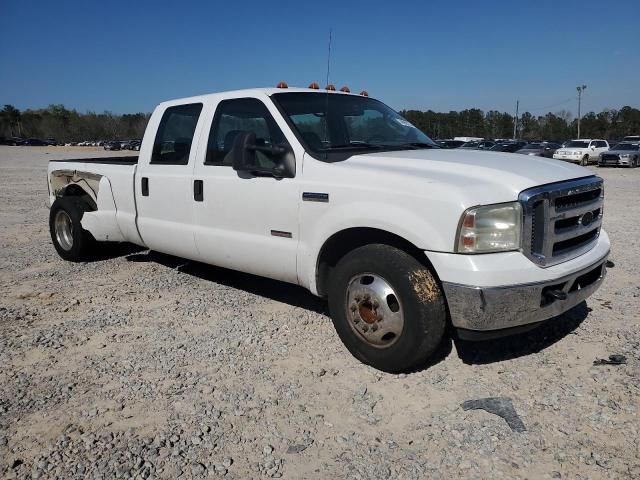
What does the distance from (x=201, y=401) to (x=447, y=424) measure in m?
1.44

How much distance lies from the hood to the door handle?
1.52 m

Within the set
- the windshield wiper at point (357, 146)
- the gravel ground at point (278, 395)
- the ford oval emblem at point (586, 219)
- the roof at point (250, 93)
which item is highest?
the roof at point (250, 93)

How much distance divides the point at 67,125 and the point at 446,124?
8707 centimetres

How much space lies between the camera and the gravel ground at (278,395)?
2643mm

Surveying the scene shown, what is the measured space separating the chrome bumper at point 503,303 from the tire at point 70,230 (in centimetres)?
482

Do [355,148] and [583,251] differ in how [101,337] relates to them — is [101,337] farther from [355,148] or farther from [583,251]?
[583,251]

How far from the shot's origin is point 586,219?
367 cm

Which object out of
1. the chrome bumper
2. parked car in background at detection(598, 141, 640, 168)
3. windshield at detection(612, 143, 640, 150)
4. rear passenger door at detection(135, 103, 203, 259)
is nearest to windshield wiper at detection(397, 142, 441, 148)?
the chrome bumper

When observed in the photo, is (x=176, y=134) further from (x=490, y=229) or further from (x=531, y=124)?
(x=531, y=124)

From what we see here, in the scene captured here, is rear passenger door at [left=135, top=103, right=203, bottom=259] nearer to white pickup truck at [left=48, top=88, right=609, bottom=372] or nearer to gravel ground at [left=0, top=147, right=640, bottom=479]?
white pickup truck at [left=48, top=88, right=609, bottom=372]

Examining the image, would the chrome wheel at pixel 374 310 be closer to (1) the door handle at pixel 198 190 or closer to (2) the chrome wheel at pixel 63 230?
(1) the door handle at pixel 198 190

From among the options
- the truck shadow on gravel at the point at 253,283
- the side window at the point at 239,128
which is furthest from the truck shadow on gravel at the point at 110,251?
the side window at the point at 239,128

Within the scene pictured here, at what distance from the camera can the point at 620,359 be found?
3688mm

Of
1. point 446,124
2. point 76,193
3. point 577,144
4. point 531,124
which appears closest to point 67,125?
point 446,124
